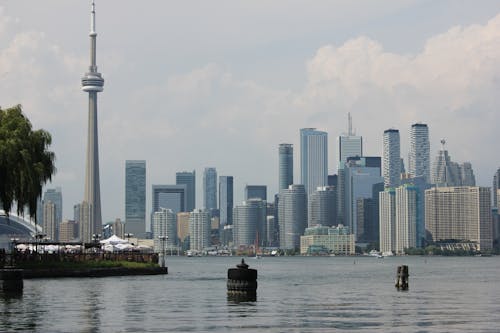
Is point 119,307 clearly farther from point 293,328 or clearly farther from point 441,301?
point 441,301

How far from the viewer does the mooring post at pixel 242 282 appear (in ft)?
231

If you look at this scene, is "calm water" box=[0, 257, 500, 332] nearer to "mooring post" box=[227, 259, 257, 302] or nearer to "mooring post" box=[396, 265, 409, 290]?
"mooring post" box=[227, 259, 257, 302]

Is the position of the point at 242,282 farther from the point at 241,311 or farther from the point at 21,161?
the point at 21,161

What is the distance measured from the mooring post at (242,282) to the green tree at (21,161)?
2152cm

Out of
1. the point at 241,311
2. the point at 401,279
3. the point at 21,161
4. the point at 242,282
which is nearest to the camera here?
the point at 241,311

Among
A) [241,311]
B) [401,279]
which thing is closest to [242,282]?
[241,311]

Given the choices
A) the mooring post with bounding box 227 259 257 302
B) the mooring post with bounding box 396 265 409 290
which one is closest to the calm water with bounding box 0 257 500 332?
the mooring post with bounding box 227 259 257 302

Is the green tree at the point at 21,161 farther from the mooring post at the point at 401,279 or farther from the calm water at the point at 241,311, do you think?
the mooring post at the point at 401,279

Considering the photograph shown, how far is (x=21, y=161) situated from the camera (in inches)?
3305

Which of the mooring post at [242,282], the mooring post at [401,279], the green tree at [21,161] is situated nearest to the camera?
the mooring post at [242,282]

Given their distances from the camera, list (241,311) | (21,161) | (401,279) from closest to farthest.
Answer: (241,311)
(21,161)
(401,279)

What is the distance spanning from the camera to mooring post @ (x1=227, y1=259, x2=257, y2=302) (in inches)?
2773

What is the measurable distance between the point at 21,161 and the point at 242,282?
75.7 ft

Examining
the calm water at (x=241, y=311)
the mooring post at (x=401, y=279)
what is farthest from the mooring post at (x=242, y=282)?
the mooring post at (x=401, y=279)
